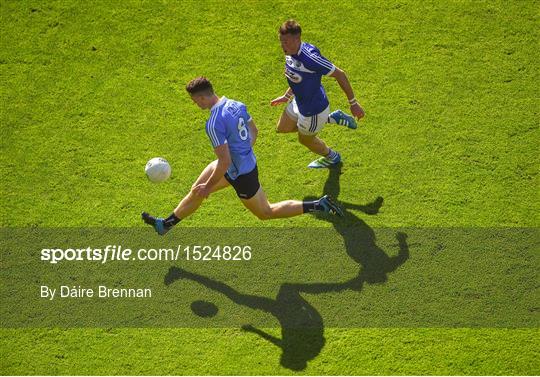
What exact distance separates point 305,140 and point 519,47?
464 cm

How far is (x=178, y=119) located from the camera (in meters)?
12.1

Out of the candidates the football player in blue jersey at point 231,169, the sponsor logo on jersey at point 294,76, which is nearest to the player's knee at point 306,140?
the sponsor logo on jersey at point 294,76

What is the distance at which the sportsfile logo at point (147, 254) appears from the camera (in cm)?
1022

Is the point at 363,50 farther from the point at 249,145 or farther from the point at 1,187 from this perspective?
the point at 1,187

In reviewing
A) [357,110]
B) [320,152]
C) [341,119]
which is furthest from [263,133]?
[357,110]

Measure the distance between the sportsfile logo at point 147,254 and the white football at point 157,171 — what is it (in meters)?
0.99

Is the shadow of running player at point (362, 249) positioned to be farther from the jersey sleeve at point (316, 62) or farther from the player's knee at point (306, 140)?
the jersey sleeve at point (316, 62)

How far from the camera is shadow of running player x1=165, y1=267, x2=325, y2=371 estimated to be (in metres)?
9.00

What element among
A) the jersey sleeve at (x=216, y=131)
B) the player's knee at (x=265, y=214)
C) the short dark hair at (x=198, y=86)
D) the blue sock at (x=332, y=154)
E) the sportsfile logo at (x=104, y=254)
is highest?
the short dark hair at (x=198, y=86)

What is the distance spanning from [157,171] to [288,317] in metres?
2.72

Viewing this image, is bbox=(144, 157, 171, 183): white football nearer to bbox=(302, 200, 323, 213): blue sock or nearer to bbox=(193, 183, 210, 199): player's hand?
bbox=(193, 183, 210, 199): player's hand

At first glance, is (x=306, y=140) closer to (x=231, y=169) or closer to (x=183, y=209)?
(x=231, y=169)

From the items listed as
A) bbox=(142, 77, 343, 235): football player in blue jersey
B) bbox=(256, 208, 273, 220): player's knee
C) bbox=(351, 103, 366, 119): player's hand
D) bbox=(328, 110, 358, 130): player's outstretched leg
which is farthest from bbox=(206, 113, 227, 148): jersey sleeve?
bbox=(328, 110, 358, 130): player's outstretched leg

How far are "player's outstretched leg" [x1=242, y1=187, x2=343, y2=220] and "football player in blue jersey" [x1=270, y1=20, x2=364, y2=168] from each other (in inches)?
45.0
